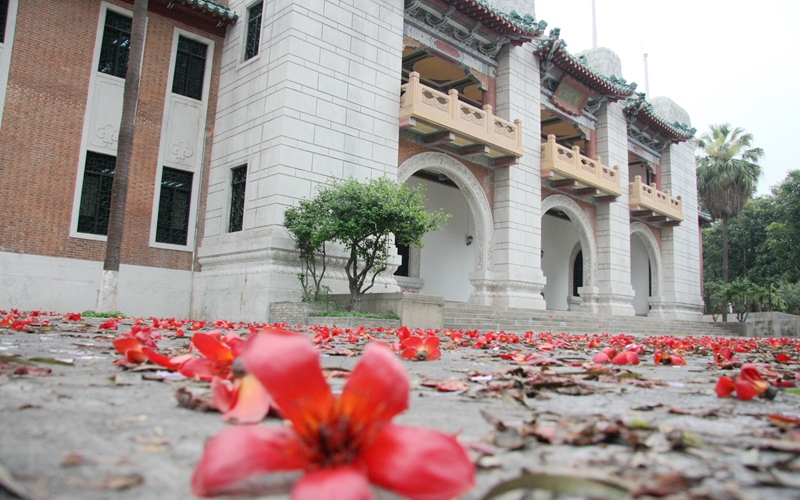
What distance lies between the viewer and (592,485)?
0.79 metres

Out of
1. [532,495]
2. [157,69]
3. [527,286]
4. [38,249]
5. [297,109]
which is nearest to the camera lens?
[532,495]

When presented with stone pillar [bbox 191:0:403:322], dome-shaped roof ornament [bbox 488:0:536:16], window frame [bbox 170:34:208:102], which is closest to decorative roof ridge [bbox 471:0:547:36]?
dome-shaped roof ornament [bbox 488:0:536:16]

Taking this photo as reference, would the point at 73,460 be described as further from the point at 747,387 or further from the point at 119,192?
the point at 119,192

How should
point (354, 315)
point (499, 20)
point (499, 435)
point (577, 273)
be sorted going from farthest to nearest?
1. point (577, 273)
2. point (499, 20)
3. point (354, 315)
4. point (499, 435)

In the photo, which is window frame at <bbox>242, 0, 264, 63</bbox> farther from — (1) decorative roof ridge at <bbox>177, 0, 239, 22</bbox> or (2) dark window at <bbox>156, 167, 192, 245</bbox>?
(2) dark window at <bbox>156, 167, 192, 245</bbox>

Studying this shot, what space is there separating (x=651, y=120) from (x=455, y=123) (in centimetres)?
1226

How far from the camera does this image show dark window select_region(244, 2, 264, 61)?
1248 centimetres

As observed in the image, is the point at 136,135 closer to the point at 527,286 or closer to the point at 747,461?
the point at 527,286

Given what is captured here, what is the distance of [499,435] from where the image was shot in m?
1.17

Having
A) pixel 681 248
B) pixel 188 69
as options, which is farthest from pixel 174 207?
pixel 681 248

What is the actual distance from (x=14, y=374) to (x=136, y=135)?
36.9 feet

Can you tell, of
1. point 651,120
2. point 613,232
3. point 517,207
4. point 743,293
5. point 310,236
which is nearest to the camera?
point 310,236

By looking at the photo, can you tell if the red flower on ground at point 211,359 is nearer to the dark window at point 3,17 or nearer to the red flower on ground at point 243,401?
the red flower on ground at point 243,401

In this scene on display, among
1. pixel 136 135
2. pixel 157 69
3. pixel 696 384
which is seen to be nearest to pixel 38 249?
pixel 136 135
